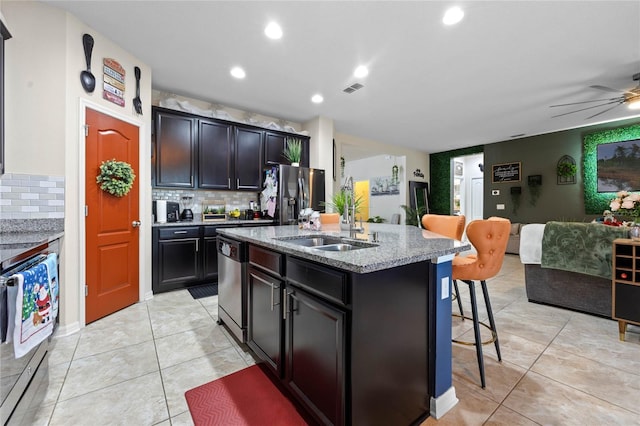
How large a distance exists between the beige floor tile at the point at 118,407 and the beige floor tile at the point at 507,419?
5.77 ft

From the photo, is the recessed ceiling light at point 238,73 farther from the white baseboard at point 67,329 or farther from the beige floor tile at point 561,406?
the beige floor tile at point 561,406

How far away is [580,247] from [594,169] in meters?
4.44

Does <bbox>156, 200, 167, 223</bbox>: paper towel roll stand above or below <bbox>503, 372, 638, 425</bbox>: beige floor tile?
above

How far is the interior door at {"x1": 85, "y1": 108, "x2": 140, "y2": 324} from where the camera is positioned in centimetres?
254

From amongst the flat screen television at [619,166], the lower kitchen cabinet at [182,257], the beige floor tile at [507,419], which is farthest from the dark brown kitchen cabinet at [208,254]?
the flat screen television at [619,166]

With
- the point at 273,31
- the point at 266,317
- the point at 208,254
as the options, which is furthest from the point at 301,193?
the point at 266,317

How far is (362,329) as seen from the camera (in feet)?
3.56

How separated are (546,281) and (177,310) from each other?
4.21 m

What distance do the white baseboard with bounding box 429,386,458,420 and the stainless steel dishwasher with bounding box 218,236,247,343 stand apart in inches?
52.7

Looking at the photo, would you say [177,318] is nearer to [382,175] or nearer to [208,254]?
[208,254]

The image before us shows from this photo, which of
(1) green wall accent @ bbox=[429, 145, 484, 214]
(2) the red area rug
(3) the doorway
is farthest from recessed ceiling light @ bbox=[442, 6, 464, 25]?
(3) the doorway

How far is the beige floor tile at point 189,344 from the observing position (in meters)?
1.98

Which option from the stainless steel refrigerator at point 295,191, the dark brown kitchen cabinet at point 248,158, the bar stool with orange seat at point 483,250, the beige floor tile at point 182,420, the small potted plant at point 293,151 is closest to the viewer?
the beige floor tile at point 182,420

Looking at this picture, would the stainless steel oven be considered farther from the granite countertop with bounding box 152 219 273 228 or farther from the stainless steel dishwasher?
the granite countertop with bounding box 152 219 273 228
